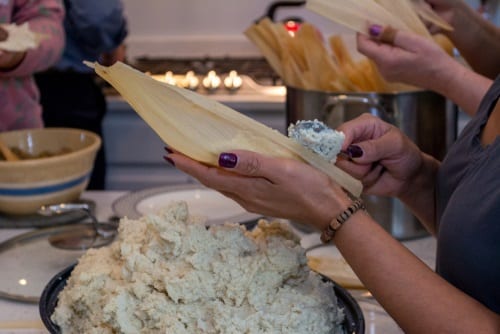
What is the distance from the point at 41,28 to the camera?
162cm

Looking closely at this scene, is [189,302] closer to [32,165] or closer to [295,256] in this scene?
[295,256]

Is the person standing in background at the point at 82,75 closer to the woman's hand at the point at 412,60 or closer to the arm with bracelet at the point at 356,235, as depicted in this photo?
the woman's hand at the point at 412,60

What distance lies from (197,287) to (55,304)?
0.66 feet

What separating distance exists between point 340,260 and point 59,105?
152cm

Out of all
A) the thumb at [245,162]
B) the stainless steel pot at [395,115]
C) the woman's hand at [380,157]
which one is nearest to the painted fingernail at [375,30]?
the stainless steel pot at [395,115]

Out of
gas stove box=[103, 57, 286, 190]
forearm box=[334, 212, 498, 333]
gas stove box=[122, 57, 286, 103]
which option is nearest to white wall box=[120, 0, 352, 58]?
gas stove box=[122, 57, 286, 103]

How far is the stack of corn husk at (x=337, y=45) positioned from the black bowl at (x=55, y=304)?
53cm

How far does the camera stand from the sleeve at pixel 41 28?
1.59 meters

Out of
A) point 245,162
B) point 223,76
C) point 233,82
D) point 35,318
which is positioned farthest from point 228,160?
point 223,76

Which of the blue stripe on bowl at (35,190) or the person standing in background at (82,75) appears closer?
the blue stripe on bowl at (35,190)

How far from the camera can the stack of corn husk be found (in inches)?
47.8

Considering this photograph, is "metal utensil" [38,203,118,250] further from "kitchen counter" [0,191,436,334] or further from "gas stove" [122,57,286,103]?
"gas stove" [122,57,286,103]

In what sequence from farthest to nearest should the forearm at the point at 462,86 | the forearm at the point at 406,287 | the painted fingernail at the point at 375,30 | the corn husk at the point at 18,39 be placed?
the corn husk at the point at 18,39, the painted fingernail at the point at 375,30, the forearm at the point at 462,86, the forearm at the point at 406,287

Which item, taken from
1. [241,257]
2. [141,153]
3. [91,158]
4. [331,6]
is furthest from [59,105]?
[241,257]
